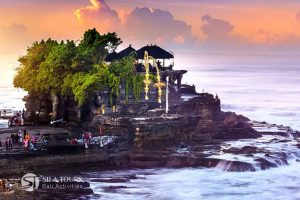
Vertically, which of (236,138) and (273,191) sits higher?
(236,138)

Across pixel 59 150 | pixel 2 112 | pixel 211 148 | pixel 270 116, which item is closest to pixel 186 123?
pixel 211 148

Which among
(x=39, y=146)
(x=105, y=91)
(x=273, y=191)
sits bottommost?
(x=273, y=191)

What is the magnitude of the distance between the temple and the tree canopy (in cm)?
225

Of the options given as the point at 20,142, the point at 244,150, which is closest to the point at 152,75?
the point at 244,150

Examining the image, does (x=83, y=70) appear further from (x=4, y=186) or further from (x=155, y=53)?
(x=4, y=186)

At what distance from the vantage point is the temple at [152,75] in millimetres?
68688

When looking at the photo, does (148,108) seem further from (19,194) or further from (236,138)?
(19,194)

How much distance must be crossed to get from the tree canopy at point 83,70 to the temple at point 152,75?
225 cm

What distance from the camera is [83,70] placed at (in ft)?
216

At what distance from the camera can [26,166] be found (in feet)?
163

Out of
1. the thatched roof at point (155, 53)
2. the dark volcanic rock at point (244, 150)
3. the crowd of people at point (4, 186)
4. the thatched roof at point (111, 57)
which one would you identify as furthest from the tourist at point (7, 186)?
the thatched roof at point (155, 53)

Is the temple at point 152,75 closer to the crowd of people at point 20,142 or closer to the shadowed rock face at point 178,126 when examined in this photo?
the shadowed rock face at point 178,126

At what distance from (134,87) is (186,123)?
8724mm

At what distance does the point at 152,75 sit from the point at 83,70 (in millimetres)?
9093
